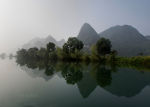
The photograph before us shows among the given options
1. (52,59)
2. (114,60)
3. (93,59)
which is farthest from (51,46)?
(114,60)

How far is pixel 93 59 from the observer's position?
52844 mm

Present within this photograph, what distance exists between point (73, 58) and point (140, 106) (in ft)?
155

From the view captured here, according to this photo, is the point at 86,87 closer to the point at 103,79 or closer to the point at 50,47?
the point at 103,79

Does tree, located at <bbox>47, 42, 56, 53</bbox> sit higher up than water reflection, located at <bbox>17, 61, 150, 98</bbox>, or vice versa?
tree, located at <bbox>47, 42, 56, 53</bbox>

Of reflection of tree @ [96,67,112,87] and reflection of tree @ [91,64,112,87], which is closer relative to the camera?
reflection of tree @ [96,67,112,87]

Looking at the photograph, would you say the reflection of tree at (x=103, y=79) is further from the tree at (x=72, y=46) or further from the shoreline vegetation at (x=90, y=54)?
the tree at (x=72, y=46)

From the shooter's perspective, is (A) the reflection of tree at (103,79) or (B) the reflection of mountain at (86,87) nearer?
(B) the reflection of mountain at (86,87)

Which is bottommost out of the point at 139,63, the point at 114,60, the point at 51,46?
the point at 139,63

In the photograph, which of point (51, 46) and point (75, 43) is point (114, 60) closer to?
point (75, 43)

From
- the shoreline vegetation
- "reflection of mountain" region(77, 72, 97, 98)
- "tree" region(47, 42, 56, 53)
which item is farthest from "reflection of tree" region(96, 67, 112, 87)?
"tree" region(47, 42, 56, 53)

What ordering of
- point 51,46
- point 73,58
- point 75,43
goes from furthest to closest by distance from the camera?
point 51,46 < point 75,43 < point 73,58

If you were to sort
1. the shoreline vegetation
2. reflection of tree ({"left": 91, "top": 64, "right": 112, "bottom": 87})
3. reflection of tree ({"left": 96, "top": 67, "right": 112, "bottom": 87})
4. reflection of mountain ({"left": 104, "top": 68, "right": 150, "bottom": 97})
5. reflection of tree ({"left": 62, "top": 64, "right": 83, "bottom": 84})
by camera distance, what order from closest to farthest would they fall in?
reflection of mountain ({"left": 104, "top": 68, "right": 150, "bottom": 97}) → reflection of tree ({"left": 96, "top": 67, "right": 112, "bottom": 87}) → reflection of tree ({"left": 91, "top": 64, "right": 112, "bottom": 87}) → reflection of tree ({"left": 62, "top": 64, "right": 83, "bottom": 84}) → the shoreline vegetation

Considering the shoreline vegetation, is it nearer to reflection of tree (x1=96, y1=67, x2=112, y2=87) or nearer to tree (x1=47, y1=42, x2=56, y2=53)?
tree (x1=47, y1=42, x2=56, y2=53)

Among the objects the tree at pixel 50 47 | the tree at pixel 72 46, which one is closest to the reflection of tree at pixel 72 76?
the tree at pixel 72 46
